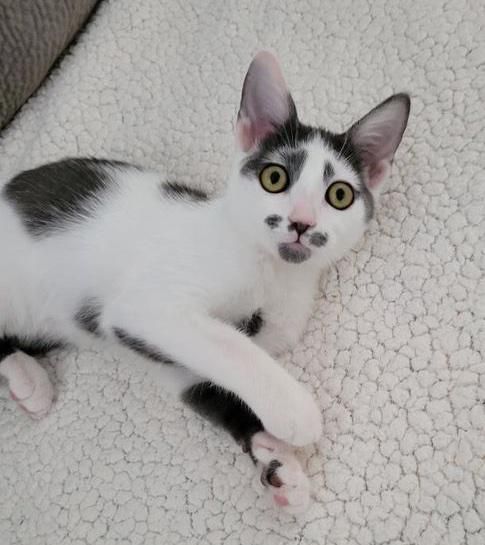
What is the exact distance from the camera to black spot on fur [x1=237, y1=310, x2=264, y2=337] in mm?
1038

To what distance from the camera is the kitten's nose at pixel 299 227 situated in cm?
86

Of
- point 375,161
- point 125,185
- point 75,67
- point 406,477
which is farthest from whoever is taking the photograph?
point 75,67

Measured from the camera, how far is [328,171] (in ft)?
3.04

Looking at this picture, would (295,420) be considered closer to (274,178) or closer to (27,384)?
(274,178)

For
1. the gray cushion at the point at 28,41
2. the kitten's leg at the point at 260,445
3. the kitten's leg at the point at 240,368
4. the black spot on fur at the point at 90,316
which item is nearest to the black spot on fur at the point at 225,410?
the kitten's leg at the point at 260,445

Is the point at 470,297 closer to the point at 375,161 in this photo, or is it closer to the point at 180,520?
the point at 375,161

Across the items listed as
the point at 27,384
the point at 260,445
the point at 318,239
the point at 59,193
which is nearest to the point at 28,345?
the point at 27,384

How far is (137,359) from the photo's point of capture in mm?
1068

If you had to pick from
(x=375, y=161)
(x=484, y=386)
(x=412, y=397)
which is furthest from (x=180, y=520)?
(x=375, y=161)

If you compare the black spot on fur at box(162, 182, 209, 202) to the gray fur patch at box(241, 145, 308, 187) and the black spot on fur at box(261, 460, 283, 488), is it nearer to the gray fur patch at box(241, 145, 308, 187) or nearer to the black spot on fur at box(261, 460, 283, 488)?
the gray fur patch at box(241, 145, 308, 187)

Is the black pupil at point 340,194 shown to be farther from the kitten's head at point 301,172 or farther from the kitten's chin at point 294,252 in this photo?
the kitten's chin at point 294,252

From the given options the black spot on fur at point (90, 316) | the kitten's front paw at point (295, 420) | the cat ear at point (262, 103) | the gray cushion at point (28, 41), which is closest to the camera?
the kitten's front paw at point (295, 420)

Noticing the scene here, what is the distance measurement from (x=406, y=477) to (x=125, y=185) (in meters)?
0.69

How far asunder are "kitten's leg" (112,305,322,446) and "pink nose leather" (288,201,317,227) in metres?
0.20
